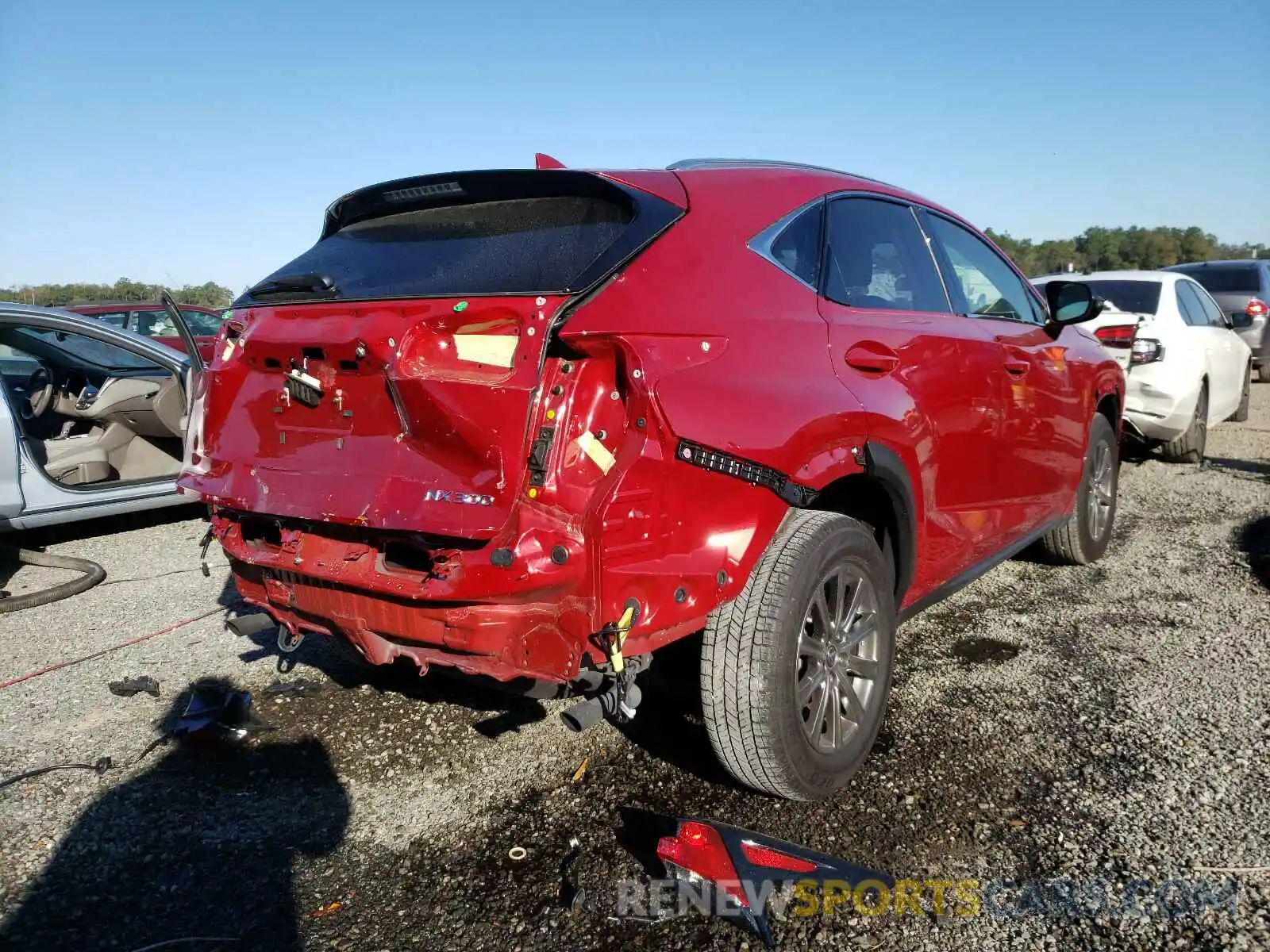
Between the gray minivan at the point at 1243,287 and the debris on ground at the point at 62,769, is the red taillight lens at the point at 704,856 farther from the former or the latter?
the gray minivan at the point at 1243,287

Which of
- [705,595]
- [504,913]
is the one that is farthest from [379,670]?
[705,595]

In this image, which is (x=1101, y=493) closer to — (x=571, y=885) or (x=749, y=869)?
(x=749, y=869)

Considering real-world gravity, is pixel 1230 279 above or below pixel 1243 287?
above

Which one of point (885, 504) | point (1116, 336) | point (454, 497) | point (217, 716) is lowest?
point (217, 716)

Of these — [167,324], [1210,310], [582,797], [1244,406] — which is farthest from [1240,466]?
[167,324]

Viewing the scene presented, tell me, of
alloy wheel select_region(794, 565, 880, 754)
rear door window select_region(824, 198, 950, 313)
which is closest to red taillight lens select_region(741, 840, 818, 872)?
alloy wheel select_region(794, 565, 880, 754)

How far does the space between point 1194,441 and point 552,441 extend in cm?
716

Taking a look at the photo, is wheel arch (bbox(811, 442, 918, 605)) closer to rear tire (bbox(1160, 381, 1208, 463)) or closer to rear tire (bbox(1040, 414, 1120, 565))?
rear tire (bbox(1040, 414, 1120, 565))

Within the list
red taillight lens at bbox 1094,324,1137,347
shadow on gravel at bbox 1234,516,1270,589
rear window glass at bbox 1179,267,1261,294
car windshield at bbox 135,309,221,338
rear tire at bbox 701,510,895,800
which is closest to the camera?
rear tire at bbox 701,510,895,800

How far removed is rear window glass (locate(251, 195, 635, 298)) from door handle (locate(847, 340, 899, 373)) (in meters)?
0.82

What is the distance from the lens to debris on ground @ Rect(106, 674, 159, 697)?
3680 millimetres

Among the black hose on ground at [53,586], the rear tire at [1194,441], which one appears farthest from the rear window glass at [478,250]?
the rear tire at [1194,441]

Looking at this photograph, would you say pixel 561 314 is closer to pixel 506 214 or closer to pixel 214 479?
pixel 506 214

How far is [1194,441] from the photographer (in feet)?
24.1
